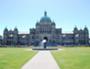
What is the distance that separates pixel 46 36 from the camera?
120 m

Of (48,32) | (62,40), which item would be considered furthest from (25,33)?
(62,40)

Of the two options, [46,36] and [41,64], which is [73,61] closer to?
[41,64]

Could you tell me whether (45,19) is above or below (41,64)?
above

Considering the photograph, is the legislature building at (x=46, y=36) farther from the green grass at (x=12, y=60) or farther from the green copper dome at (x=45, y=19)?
the green grass at (x=12, y=60)

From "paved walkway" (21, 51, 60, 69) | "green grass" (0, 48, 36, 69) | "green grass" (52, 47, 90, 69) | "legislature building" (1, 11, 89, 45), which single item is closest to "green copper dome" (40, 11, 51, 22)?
"legislature building" (1, 11, 89, 45)

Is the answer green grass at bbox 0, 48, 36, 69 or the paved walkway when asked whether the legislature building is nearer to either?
green grass at bbox 0, 48, 36, 69

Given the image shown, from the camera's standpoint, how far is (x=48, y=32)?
122 metres

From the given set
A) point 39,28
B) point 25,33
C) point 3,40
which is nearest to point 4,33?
point 3,40

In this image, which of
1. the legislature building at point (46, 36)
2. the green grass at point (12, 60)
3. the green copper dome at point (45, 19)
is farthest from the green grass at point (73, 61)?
the green copper dome at point (45, 19)

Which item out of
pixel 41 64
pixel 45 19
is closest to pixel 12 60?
pixel 41 64

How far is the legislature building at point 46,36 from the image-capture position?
396 feet

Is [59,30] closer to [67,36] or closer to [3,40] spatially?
[67,36]

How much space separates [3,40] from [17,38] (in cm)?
762

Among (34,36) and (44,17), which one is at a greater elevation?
(44,17)
